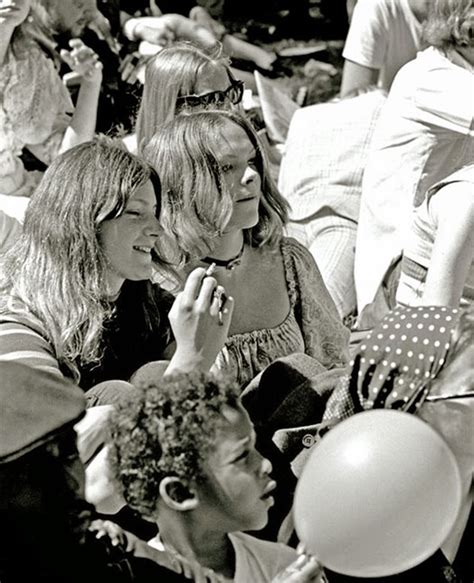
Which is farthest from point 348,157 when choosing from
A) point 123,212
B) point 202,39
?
point 123,212

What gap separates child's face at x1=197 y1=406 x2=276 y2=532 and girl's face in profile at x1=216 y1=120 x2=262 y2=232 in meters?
0.80

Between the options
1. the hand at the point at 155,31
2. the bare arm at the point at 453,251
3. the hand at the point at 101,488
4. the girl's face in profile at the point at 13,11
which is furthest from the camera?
the hand at the point at 155,31

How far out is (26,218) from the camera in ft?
8.04

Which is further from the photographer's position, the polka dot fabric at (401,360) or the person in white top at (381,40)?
the person in white top at (381,40)

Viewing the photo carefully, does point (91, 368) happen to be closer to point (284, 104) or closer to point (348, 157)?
point (348, 157)

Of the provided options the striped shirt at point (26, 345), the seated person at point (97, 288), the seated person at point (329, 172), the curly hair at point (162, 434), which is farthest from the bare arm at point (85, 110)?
the curly hair at point (162, 434)

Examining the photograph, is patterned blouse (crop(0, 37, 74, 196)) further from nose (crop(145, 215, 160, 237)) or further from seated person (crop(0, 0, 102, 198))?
nose (crop(145, 215, 160, 237))

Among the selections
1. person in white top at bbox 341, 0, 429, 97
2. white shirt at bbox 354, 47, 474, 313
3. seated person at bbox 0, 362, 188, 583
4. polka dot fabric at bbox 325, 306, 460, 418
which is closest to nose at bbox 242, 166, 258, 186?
polka dot fabric at bbox 325, 306, 460, 418

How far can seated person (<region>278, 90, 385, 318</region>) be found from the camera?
3.92m

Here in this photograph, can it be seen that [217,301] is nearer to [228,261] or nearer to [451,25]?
[228,261]

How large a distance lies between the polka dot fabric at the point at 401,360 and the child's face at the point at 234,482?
0.27 metres

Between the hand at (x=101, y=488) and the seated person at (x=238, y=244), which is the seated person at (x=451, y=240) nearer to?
the seated person at (x=238, y=244)

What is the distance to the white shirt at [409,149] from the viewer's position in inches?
127

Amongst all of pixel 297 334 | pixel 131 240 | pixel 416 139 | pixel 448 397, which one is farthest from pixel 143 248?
pixel 416 139
